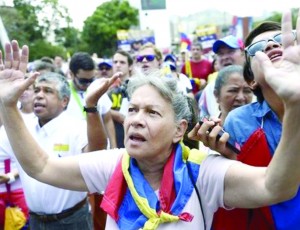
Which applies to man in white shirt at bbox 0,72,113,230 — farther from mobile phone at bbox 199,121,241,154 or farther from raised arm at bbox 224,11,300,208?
raised arm at bbox 224,11,300,208

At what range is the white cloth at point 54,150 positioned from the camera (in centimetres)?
309

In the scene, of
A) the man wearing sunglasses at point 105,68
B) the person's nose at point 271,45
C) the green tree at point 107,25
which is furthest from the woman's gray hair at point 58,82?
the green tree at point 107,25

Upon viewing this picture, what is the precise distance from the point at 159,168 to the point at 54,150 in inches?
55.1

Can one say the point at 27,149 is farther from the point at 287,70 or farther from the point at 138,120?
the point at 287,70

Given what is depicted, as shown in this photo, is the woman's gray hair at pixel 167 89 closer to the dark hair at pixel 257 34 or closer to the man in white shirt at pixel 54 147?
the dark hair at pixel 257 34

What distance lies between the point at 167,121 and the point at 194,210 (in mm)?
417

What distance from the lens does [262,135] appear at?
1841 mm

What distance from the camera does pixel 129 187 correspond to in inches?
73.9

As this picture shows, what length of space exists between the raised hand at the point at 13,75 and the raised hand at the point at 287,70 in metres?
1.13

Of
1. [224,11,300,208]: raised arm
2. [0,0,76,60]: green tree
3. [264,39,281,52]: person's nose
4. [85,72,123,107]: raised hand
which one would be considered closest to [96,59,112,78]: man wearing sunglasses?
[0,0,76,60]: green tree

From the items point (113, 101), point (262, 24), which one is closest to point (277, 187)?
point (262, 24)

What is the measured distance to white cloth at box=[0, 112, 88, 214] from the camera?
10.1 ft

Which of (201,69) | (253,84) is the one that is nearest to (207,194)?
(253,84)

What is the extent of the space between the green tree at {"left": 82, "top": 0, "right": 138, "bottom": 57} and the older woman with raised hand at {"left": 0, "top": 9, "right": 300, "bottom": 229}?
4594 cm
